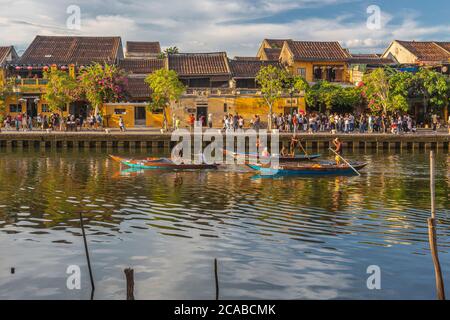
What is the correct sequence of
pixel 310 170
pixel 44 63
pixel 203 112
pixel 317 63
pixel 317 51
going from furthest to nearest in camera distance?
pixel 317 51 < pixel 317 63 < pixel 44 63 < pixel 203 112 < pixel 310 170

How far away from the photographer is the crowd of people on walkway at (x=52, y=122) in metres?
55.3

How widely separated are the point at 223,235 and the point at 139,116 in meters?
42.3

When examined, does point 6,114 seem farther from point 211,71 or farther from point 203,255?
point 203,255

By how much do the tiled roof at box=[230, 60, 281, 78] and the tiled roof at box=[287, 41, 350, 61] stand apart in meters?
2.92

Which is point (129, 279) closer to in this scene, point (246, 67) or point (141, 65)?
point (246, 67)

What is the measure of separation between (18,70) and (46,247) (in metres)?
49.0

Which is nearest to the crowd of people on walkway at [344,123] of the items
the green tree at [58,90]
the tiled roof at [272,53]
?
the tiled roof at [272,53]

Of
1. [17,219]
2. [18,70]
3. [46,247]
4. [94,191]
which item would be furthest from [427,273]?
[18,70]

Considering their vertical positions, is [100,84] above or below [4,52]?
below

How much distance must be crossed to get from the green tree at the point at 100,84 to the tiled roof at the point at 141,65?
271 inches

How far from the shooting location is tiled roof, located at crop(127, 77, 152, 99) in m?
61.4

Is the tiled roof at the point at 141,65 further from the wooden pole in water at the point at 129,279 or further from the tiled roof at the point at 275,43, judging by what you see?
the wooden pole in water at the point at 129,279

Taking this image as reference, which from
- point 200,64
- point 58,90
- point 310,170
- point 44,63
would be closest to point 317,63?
point 200,64

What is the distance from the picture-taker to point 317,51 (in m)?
66.9
